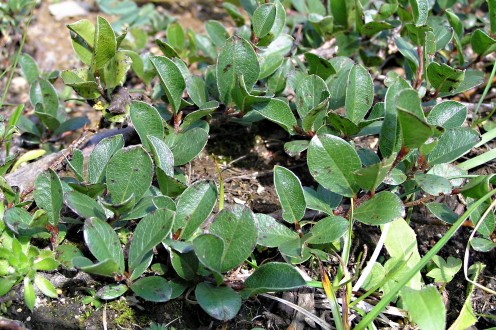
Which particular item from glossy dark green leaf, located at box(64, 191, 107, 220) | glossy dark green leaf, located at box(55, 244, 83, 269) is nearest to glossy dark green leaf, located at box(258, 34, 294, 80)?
glossy dark green leaf, located at box(64, 191, 107, 220)

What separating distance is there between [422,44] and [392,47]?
0.49 meters

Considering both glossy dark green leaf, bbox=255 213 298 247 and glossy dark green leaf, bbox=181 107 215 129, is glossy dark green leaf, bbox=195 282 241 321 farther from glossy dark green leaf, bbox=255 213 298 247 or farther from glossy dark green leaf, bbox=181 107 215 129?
glossy dark green leaf, bbox=181 107 215 129

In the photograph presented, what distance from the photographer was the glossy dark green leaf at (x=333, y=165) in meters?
1.60

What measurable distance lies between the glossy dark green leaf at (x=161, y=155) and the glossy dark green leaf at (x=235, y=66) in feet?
1.07

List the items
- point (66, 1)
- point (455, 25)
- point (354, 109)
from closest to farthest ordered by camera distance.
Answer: point (354, 109), point (455, 25), point (66, 1)

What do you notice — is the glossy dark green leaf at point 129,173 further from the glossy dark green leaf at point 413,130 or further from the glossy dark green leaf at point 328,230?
the glossy dark green leaf at point 413,130

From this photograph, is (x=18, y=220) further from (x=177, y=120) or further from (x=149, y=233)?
(x=177, y=120)

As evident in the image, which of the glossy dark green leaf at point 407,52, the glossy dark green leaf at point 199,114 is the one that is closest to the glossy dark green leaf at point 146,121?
the glossy dark green leaf at point 199,114

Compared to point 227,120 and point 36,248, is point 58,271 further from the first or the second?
point 227,120

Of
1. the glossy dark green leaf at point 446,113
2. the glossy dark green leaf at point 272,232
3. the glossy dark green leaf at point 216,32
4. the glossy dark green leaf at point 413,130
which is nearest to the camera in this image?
the glossy dark green leaf at point 413,130

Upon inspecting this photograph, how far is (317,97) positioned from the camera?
184cm

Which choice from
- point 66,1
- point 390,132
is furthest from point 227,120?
point 66,1

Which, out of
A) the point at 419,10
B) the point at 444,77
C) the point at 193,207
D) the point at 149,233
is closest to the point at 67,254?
the point at 149,233

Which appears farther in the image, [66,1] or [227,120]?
[66,1]
